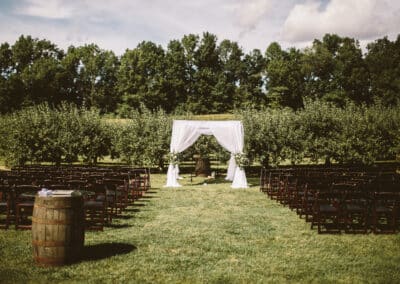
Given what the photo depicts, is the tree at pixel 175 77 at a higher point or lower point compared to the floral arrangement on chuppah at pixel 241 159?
higher

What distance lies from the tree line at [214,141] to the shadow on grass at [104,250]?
15.0 meters

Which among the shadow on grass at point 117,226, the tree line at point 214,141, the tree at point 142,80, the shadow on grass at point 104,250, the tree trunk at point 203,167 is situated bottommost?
the shadow on grass at point 104,250

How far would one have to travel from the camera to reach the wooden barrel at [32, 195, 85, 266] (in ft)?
22.1

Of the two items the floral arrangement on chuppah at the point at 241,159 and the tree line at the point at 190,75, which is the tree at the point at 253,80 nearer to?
the tree line at the point at 190,75

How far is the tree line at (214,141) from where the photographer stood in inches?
919

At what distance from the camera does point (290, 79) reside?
201 ft

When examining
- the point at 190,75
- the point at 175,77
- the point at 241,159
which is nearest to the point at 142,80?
the point at 175,77

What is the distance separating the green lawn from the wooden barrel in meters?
0.21

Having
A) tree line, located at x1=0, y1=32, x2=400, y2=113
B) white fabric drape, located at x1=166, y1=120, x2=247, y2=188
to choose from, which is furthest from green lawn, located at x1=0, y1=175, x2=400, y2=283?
tree line, located at x1=0, y1=32, x2=400, y2=113

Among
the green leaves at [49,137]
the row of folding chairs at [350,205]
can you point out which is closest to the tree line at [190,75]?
the green leaves at [49,137]

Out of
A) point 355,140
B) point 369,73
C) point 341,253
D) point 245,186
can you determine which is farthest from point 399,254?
point 369,73

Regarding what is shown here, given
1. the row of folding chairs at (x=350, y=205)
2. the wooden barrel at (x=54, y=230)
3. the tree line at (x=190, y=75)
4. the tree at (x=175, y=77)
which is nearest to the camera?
the wooden barrel at (x=54, y=230)

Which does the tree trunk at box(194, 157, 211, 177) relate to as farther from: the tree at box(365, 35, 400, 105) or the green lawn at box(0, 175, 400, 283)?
the tree at box(365, 35, 400, 105)

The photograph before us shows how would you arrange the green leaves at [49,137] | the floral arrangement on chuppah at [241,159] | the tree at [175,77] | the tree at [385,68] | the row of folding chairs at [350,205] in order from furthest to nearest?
the tree at [175,77] < the tree at [385,68] < the green leaves at [49,137] < the floral arrangement on chuppah at [241,159] < the row of folding chairs at [350,205]
